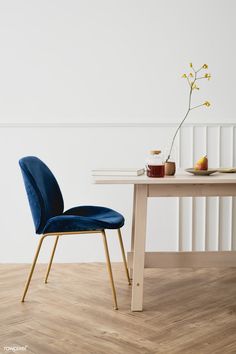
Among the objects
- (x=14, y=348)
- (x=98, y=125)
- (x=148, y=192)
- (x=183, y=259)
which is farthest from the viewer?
(x=98, y=125)

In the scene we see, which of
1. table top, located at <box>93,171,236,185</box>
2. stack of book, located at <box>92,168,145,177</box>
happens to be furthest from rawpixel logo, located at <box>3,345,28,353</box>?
stack of book, located at <box>92,168,145,177</box>

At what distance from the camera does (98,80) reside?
358 centimetres

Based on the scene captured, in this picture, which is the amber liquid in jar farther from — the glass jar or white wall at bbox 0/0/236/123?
white wall at bbox 0/0/236/123

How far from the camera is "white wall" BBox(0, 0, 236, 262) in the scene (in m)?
3.55

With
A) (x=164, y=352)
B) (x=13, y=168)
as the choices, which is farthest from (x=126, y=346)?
(x=13, y=168)

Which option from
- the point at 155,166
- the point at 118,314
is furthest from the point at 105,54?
the point at 118,314

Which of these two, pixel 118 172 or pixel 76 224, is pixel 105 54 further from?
pixel 76 224

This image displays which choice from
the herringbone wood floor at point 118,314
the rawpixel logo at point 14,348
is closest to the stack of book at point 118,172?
the herringbone wood floor at point 118,314

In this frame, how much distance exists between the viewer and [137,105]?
11.8 ft

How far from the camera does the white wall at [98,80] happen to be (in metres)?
3.55

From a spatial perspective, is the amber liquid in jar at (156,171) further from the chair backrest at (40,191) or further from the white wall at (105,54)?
the white wall at (105,54)

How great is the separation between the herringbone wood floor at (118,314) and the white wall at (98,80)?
24.4 inches

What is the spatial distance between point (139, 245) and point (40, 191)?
0.58 metres

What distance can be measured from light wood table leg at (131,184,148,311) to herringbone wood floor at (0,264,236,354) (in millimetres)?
80
